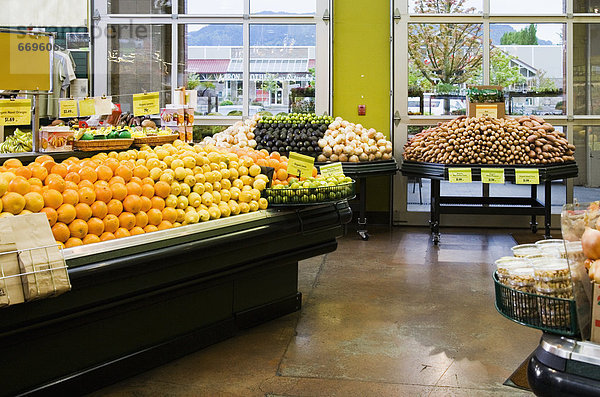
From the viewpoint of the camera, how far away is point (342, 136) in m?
6.94

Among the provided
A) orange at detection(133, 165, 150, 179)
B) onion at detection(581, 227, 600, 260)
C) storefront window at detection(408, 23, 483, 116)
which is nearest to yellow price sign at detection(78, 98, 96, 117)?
orange at detection(133, 165, 150, 179)

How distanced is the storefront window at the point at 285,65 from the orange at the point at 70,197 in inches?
198

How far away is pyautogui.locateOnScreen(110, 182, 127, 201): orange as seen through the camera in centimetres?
330

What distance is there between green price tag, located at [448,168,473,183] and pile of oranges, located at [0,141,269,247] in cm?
292

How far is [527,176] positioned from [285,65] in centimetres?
324

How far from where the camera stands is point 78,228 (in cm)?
302

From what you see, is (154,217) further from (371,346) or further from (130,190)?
(371,346)

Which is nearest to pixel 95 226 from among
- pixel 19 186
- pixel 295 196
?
pixel 19 186

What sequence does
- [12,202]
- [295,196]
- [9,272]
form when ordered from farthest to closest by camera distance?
[295,196], [12,202], [9,272]

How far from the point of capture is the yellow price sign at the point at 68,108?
14.2ft

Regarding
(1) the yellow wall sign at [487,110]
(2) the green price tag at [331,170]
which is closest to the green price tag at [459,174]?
(1) the yellow wall sign at [487,110]

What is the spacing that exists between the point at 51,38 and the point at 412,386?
9.31ft

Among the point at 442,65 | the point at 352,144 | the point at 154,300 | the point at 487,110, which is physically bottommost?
the point at 154,300

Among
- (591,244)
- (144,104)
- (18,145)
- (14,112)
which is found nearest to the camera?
(591,244)
